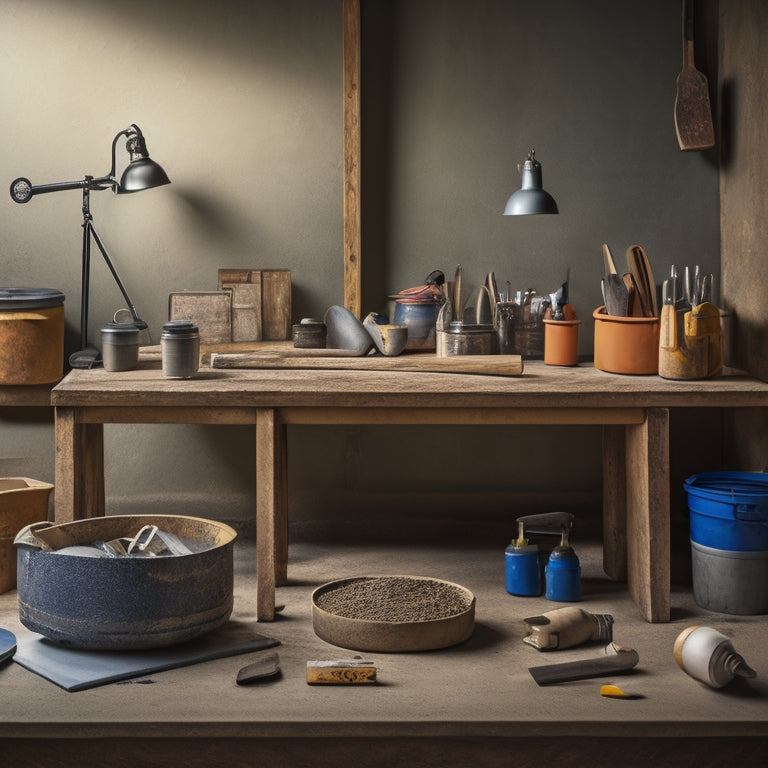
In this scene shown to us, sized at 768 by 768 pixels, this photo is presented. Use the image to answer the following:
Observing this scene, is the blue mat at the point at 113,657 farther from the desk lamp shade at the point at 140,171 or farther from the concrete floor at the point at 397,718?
the desk lamp shade at the point at 140,171

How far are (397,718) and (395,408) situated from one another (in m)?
1.15

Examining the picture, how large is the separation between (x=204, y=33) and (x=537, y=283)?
1.84m

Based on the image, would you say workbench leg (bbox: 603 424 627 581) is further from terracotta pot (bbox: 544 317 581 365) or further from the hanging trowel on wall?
the hanging trowel on wall

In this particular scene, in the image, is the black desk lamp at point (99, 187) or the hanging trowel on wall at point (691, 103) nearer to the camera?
the black desk lamp at point (99, 187)

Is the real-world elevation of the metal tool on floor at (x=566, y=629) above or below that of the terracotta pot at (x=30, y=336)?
below

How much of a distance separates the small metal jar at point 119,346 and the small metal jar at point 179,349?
0.27 m

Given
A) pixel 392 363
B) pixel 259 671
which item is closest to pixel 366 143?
pixel 392 363

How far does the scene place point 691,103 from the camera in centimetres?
449

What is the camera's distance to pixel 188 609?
3.33 meters

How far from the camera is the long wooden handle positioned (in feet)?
12.6

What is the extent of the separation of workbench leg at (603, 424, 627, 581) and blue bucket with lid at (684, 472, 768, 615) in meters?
0.41

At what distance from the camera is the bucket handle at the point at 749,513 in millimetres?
3670

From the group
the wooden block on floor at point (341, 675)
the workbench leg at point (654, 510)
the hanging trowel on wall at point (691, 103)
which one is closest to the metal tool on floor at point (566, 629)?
the workbench leg at point (654, 510)
